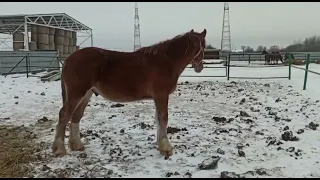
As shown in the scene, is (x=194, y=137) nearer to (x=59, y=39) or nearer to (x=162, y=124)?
(x=162, y=124)

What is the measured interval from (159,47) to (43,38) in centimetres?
2491

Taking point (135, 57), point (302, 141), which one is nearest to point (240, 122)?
point (302, 141)

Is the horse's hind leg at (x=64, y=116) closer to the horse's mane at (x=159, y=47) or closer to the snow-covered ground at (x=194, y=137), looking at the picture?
the snow-covered ground at (x=194, y=137)

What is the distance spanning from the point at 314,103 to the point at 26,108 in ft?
23.2

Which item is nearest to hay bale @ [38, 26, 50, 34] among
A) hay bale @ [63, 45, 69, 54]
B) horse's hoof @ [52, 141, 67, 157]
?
hay bale @ [63, 45, 69, 54]

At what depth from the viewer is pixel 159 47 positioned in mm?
4621

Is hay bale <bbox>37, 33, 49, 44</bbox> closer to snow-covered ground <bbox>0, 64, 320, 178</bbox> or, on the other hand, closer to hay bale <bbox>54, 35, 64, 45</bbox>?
hay bale <bbox>54, 35, 64, 45</bbox>

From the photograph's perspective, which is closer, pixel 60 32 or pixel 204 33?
pixel 204 33

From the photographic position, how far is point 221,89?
1134cm

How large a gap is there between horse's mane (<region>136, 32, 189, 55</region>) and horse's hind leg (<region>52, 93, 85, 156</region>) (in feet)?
3.60

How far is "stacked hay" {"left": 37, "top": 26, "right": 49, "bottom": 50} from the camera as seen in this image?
87.8ft

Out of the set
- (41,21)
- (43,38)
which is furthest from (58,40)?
(43,38)

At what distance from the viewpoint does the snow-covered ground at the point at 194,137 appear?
149 inches

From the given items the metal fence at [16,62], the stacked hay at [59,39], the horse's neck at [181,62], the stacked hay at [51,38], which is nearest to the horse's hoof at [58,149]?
the horse's neck at [181,62]
